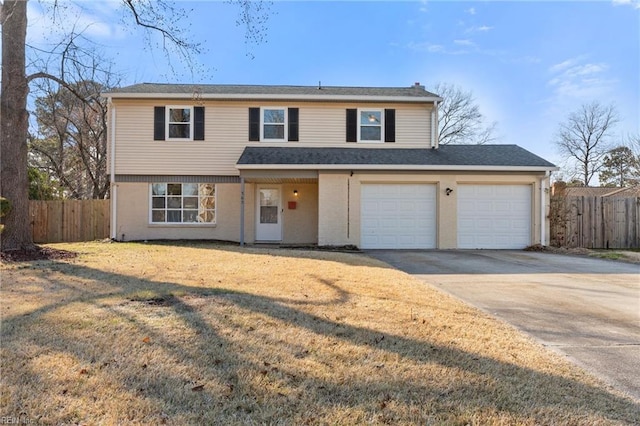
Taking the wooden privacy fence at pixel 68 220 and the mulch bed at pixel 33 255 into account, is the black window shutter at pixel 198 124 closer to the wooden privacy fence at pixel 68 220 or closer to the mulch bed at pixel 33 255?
the wooden privacy fence at pixel 68 220

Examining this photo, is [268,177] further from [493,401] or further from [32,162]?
[32,162]

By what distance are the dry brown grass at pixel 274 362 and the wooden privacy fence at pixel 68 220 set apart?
10686mm

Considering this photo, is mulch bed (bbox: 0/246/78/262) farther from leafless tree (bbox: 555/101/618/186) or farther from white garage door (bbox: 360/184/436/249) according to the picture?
leafless tree (bbox: 555/101/618/186)

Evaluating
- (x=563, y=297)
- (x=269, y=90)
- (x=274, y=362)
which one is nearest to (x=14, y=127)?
(x=269, y=90)

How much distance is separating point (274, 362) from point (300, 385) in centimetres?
43

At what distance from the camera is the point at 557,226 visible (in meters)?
13.2

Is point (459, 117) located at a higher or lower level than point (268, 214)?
higher

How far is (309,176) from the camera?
1241 centimetres

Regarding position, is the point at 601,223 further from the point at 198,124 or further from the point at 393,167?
the point at 198,124

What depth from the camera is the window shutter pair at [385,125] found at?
13906mm

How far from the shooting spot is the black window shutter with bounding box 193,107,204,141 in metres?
13.7

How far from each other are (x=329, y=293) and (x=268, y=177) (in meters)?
7.79

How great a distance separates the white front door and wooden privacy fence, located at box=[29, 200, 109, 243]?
20.9ft

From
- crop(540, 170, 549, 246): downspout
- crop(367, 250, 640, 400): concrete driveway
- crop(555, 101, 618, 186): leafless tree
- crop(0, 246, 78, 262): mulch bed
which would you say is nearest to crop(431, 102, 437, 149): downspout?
crop(540, 170, 549, 246): downspout
